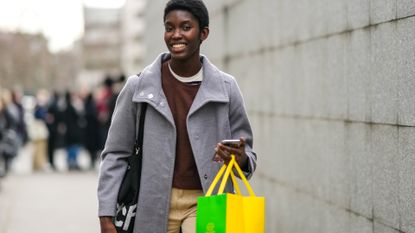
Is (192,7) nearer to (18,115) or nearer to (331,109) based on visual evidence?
(331,109)

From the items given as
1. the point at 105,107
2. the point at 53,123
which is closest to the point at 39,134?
the point at 53,123

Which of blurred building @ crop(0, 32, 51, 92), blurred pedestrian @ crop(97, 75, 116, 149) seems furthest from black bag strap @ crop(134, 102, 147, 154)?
blurred building @ crop(0, 32, 51, 92)

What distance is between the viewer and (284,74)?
23.6ft

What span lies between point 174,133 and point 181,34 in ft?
1.54

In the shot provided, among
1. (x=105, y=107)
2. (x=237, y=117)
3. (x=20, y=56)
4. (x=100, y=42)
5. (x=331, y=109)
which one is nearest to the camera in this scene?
(x=237, y=117)

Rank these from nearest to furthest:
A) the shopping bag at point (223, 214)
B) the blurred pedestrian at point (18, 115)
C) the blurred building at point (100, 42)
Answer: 1. the shopping bag at point (223, 214)
2. the blurred pedestrian at point (18, 115)
3. the blurred building at point (100, 42)

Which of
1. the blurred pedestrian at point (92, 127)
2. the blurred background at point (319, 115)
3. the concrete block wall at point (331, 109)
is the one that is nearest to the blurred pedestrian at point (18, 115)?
the blurred pedestrian at point (92, 127)

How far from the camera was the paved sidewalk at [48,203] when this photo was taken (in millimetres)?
9922

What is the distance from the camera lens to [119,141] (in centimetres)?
415

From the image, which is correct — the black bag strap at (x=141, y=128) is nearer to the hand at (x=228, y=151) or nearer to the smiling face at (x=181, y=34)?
the smiling face at (x=181, y=34)

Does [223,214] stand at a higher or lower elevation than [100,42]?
lower

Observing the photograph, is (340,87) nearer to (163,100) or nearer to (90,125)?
(163,100)

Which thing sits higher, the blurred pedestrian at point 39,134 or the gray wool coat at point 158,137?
the gray wool coat at point 158,137

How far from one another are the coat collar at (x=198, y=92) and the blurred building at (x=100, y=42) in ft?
421
